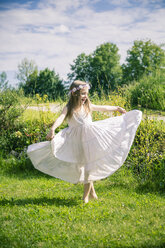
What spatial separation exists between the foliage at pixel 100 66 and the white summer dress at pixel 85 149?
17847mm

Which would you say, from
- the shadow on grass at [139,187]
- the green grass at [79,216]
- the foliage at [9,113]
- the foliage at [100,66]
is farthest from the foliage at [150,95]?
the foliage at [100,66]

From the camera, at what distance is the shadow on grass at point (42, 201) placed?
147 inches

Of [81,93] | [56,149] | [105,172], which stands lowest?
[105,172]

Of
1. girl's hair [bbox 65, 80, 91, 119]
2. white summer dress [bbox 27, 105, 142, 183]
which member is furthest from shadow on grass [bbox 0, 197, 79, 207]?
girl's hair [bbox 65, 80, 91, 119]

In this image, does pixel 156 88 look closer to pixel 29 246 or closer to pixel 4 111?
pixel 4 111

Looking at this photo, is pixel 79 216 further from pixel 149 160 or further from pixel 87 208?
pixel 149 160

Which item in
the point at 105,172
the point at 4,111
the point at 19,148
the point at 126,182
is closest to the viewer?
the point at 105,172

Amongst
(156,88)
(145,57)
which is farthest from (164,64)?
(156,88)

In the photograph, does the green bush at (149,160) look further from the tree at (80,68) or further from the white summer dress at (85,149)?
the tree at (80,68)

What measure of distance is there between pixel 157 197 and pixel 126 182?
0.73 metres

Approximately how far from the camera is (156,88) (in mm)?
9664

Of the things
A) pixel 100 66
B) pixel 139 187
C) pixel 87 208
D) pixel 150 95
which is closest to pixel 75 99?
pixel 87 208

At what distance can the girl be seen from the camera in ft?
11.3

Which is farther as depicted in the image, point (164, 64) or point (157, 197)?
point (164, 64)
